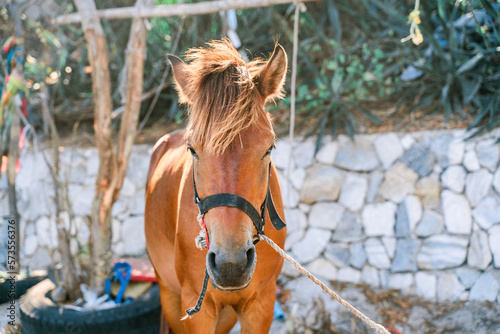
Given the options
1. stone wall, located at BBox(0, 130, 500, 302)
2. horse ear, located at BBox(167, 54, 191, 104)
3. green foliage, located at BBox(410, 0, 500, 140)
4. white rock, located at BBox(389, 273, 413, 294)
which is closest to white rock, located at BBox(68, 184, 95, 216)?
stone wall, located at BBox(0, 130, 500, 302)

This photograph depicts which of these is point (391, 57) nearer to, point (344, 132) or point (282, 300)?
point (344, 132)

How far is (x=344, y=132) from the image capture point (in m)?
4.78

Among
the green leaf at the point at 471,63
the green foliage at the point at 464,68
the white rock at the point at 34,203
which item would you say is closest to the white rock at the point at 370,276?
the green foliage at the point at 464,68

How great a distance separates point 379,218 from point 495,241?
1124 mm

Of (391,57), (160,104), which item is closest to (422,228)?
(391,57)

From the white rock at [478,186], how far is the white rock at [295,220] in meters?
1.77

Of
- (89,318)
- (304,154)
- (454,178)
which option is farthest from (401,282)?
(89,318)

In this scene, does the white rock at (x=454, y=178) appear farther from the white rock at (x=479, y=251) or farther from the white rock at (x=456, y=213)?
the white rock at (x=479, y=251)

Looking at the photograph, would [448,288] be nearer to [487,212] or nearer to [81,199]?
[487,212]

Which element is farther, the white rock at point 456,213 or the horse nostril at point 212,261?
the white rock at point 456,213

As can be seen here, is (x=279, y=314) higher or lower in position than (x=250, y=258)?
lower

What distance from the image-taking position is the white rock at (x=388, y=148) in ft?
14.7

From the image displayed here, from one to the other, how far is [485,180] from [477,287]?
1.09m

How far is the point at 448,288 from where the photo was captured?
13.4 ft
